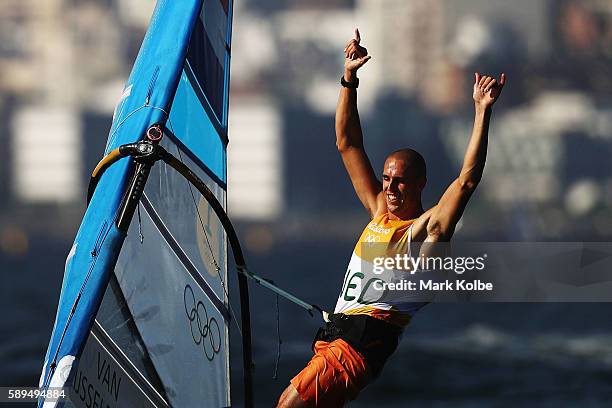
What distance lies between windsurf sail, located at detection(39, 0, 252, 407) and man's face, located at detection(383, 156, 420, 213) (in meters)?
0.70

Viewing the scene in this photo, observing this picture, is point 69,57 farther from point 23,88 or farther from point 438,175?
point 438,175

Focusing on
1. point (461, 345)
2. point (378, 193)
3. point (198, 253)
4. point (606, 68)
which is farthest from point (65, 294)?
point (606, 68)

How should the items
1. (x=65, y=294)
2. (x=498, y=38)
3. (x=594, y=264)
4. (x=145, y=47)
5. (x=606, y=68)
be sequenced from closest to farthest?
(x=65, y=294)
(x=145, y=47)
(x=594, y=264)
(x=498, y=38)
(x=606, y=68)

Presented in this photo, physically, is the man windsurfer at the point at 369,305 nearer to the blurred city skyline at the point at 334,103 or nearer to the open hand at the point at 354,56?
the open hand at the point at 354,56

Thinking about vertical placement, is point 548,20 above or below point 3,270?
above

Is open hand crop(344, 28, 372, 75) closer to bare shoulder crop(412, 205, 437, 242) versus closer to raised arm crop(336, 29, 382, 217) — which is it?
raised arm crop(336, 29, 382, 217)

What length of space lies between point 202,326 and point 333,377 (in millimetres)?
906

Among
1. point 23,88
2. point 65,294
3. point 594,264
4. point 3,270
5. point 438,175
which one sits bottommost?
point 65,294

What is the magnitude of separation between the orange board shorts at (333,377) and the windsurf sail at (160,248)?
40 centimetres

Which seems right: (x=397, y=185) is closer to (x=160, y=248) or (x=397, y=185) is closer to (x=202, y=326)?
(x=160, y=248)

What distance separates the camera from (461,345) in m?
22.7

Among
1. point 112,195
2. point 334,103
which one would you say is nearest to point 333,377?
point 112,195

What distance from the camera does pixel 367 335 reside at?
5.39 metres

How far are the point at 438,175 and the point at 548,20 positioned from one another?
80.7ft
